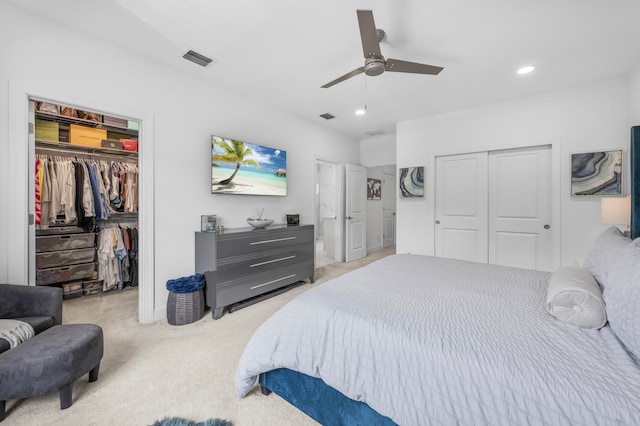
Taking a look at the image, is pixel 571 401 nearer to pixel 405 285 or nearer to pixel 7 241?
pixel 405 285

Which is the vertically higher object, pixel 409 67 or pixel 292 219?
pixel 409 67

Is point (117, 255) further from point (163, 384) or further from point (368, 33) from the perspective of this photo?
point (368, 33)

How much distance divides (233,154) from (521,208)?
3.92 meters

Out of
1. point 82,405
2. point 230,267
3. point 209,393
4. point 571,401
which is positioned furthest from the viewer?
point 230,267

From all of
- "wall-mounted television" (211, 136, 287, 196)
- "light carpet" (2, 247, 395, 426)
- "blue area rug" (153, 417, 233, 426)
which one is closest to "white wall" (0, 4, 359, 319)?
"wall-mounted television" (211, 136, 287, 196)

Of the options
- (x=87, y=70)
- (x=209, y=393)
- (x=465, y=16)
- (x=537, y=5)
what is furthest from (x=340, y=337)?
(x=87, y=70)

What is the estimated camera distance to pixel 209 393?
1.62 m

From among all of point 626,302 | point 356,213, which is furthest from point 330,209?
point 626,302

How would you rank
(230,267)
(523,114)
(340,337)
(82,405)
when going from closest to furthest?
1. (340,337)
2. (82,405)
3. (230,267)
4. (523,114)

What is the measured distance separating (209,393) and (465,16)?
3.21 meters

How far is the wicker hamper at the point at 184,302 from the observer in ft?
8.40

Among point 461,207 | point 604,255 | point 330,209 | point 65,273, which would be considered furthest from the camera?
point 330,209

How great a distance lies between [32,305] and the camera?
1759mm

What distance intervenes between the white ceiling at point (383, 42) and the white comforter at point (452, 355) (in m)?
2.00
